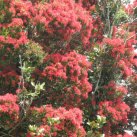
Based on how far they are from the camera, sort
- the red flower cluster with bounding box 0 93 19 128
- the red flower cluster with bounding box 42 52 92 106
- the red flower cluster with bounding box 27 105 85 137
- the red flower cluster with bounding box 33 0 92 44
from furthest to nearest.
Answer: the red flower cluster with bounding box 33 0 92 44
the red flower cluster with bounding box 42 52 92 106
the red flower cluster with bounding box 27 105 85 137
the red flower cluster with bounding box 0 93 19 128

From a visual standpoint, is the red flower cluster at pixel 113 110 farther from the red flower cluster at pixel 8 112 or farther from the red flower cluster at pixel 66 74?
the red flower cluster at pixel 8 112

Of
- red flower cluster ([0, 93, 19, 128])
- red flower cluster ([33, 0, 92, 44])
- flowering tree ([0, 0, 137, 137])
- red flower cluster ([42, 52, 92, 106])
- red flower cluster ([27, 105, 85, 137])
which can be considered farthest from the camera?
red flower cluster ([33, 0, 92, 44])

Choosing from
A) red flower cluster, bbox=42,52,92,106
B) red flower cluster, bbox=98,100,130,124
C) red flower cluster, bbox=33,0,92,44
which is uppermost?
red flower cluster, bbox=33,0,92,44

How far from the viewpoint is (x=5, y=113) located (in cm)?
1306

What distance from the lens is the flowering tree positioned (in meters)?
13.4

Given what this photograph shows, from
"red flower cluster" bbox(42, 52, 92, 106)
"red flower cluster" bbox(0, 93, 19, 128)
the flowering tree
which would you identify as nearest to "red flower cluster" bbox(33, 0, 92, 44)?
the flowering tree

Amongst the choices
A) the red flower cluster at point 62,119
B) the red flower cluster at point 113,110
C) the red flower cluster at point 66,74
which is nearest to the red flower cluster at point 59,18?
the red flower cluster at point 66,74

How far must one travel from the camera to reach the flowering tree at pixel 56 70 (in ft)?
43.9

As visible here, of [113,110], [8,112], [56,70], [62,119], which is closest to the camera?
[8,112]

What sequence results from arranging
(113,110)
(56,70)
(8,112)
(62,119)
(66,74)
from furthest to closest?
(113,110), (66,74), (56,70), (62,119), (8,112)

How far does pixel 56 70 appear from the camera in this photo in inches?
561

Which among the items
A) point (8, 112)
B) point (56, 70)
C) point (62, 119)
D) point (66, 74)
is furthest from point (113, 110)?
point (8, 112)

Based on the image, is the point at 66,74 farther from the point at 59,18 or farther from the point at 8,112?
the point at 8,112

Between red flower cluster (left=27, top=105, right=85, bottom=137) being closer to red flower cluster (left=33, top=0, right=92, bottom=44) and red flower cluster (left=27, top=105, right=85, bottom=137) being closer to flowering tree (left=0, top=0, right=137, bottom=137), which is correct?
flowering tree (left=0, top=0, right=137, bottom=137)
